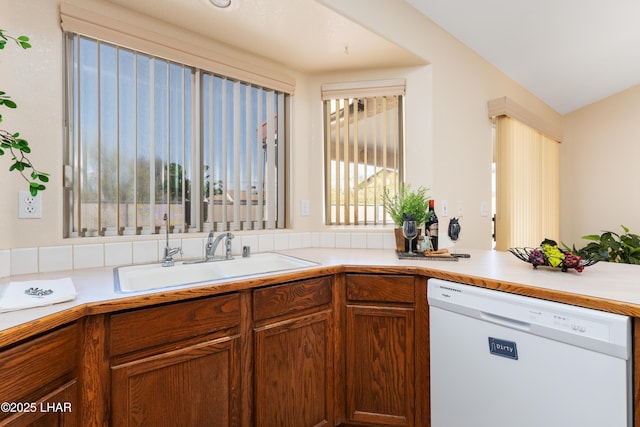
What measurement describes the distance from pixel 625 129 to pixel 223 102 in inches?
170

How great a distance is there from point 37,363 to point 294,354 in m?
0.88

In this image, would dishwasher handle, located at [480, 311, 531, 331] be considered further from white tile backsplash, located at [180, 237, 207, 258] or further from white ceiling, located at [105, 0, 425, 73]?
white ceiling, located at [105, 0, 425, 73]

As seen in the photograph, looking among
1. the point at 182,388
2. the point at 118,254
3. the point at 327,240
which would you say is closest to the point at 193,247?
the point at 118,254

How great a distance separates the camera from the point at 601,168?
12.1 ft

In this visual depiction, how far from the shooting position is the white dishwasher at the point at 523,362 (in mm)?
893

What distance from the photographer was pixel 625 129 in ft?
11.7

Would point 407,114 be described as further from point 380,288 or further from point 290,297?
point 290,297

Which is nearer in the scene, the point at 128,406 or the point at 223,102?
the point at 128,406

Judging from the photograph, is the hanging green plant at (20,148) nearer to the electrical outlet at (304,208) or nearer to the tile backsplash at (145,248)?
the tile backsplash at (145,248)

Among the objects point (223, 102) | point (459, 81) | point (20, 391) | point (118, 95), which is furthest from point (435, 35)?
point (20, 391)

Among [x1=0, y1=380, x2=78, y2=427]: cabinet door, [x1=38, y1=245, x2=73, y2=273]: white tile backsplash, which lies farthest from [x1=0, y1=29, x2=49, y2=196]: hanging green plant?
[x1=0, y1=380, x2=78, y2=427]: cabinet door

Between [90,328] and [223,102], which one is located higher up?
[223,102]

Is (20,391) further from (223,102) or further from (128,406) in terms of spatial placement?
(223,102)

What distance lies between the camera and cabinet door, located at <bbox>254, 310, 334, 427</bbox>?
4.22 feet
